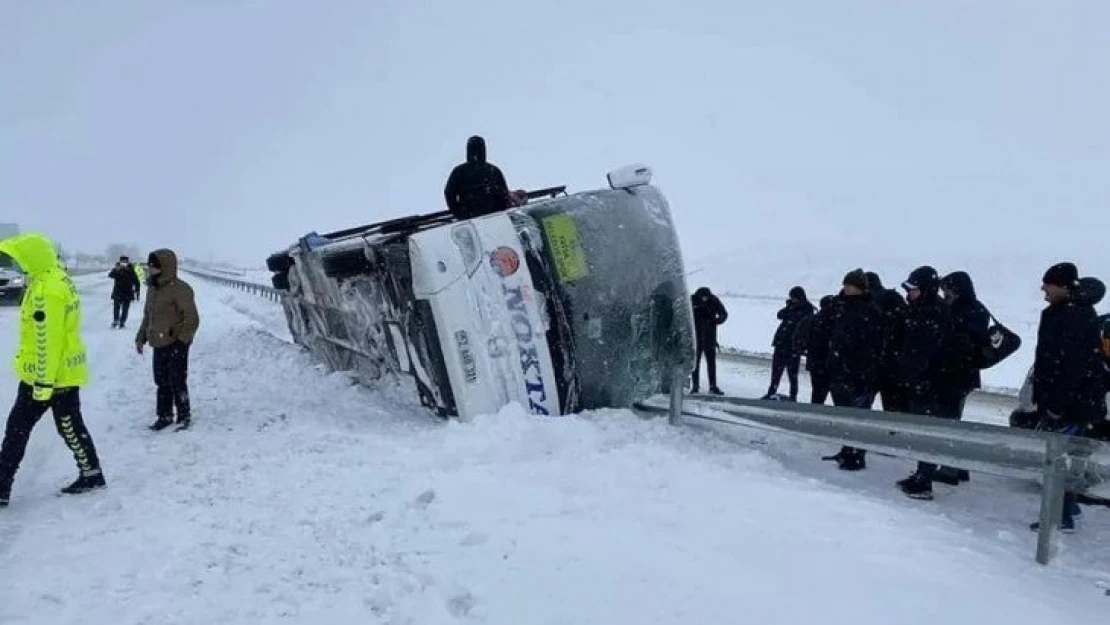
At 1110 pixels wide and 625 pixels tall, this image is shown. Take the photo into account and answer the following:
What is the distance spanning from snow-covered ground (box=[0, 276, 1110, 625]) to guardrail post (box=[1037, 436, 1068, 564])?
0.17m

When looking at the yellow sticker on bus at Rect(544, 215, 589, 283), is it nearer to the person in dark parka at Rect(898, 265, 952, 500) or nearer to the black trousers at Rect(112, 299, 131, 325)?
the person in dark parka at Rect(898, 265, 952, 500)

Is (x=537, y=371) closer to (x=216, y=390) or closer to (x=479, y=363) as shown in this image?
(x=479, y=363)

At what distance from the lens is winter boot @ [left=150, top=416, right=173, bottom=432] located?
7.39m

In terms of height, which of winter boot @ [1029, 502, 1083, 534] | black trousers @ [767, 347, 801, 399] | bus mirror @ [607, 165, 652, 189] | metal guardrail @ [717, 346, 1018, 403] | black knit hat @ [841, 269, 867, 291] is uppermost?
bus mirror @ [607, 165, 652, 189]

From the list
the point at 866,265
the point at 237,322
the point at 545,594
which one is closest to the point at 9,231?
the point at 237,322

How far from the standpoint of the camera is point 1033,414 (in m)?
5.17

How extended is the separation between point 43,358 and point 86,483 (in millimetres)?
908

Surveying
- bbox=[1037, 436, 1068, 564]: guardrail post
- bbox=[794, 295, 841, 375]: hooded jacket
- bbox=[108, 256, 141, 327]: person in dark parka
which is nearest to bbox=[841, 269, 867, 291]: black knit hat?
bbox=[794, 295, 841, 375]: hooded jacket

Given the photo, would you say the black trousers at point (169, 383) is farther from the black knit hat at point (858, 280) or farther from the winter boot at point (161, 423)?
the black knit hat at point (858, 280)

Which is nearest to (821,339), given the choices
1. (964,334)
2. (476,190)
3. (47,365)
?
(964,334)

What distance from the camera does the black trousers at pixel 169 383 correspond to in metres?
7.45

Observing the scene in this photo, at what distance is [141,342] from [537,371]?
4.06 m

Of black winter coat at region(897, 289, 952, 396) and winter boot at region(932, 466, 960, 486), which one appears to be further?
winter boot at region(932, 466, 960, 486)

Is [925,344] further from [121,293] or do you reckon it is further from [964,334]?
[121,293]
